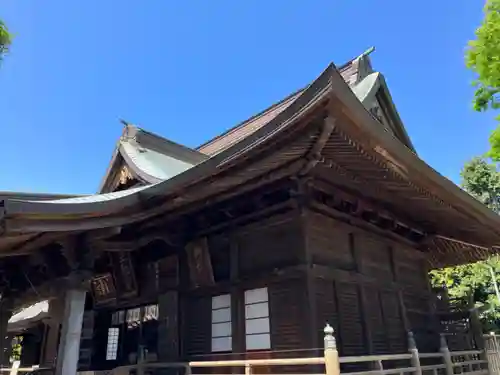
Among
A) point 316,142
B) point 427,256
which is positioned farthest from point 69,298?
point 427,256

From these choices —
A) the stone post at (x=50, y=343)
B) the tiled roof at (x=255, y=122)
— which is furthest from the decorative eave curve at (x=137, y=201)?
the stone post at (x=50, y=343)

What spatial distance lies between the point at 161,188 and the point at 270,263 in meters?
2.13

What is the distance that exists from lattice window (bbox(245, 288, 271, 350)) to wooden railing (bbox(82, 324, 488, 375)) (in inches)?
13.1

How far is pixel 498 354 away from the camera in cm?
884

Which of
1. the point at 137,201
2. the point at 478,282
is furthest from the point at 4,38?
the point at 478,282

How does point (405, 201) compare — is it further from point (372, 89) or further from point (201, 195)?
point (201, 195)

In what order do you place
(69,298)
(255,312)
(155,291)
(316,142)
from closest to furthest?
(316,142) → (69,298) → (255,312) → (155,291)

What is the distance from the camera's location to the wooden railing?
188 inches

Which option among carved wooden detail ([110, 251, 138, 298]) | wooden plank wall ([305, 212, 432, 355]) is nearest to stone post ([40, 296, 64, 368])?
carved wooden detail ([110, 251, 138, 298])

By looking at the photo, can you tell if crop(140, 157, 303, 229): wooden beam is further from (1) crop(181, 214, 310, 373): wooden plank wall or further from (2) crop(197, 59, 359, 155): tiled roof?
(2) crop(197, 59, 359, 155): tiled roof

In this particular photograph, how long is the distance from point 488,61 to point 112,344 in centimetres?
1098

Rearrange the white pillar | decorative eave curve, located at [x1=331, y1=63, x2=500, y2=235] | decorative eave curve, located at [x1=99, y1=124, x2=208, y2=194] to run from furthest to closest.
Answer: decorative eave curve, located at [x1=99, y1=124, x2=208, y2=194]
the white pillar
decorative eave curve, located at [x1=331, y1=63, x2=500, y2=235]

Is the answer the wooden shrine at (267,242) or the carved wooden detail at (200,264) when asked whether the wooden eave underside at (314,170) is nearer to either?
the wooden shrine at (267,242)

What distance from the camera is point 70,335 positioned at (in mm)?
5699
